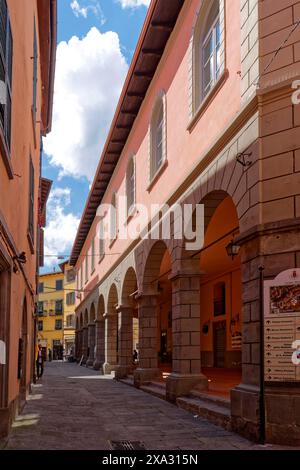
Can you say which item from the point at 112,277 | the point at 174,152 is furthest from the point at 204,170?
the point at 112,277

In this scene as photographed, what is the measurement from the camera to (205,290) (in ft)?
84.8

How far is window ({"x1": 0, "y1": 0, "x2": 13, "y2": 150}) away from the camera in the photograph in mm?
7277

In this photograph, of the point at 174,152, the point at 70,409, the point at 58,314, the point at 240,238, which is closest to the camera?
the point at 240,238

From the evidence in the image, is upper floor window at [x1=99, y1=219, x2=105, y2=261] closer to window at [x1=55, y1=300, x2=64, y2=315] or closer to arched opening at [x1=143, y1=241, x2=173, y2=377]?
arched opening at [x1=143, y1=241, x2=173, y2=377]

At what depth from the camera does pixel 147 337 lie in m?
17.2

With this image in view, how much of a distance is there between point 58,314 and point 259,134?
66.2 metres

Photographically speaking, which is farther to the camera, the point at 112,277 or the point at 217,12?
the point at 112,277

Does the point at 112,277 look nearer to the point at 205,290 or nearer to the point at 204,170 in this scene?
the point at 205,290

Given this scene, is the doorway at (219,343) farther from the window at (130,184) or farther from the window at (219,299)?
the window at (130,184)

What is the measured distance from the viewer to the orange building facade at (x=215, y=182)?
852cm

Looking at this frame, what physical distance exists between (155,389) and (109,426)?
221 inches

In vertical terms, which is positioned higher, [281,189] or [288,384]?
[281,189]

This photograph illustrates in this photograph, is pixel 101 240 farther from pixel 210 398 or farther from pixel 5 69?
pixel 5 69

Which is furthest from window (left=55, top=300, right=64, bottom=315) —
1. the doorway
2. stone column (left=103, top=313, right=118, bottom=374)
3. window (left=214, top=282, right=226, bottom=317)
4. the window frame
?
the window frame
